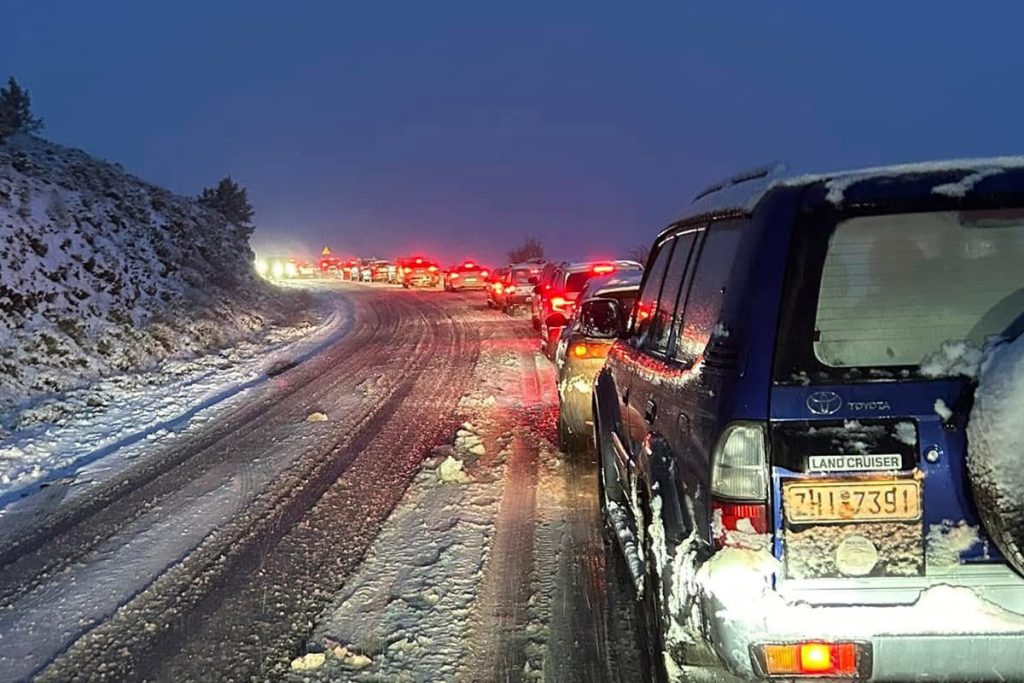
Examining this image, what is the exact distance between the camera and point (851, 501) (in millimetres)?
2693

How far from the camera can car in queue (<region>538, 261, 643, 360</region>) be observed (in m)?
15.0

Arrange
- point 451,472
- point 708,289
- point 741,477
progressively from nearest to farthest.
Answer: point 741,477 → point 708,289 → point 451,472

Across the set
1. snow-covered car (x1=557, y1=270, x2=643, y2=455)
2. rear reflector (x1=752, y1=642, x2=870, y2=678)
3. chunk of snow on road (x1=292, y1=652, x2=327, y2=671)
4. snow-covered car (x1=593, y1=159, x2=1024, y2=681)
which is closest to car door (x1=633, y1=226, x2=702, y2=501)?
snow-covered car (x1=593, y1=159, x2=1024, y2=681)

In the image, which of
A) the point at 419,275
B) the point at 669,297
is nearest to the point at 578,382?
the point at 669,297

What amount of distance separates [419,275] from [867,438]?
1917 inches

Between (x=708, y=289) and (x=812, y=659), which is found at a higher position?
(x=708, y=289)

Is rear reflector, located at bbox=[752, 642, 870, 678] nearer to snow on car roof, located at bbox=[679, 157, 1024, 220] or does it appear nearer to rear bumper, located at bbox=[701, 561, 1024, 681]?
rear bumper, located at bbox=[701, 561, 1024, 681]

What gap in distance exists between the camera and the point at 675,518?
128 inches

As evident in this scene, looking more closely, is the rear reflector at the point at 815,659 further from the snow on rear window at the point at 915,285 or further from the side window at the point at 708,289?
the side window at the point at 708,289

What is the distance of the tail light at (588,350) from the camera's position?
7961mm

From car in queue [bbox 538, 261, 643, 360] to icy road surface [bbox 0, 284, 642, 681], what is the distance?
482 cm

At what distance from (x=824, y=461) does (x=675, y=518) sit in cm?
72

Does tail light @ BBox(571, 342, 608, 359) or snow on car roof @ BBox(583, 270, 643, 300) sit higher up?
snow on car roof @ BBox(583, 270, 643, 300)

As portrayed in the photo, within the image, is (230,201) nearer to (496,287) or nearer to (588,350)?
(496,287)
